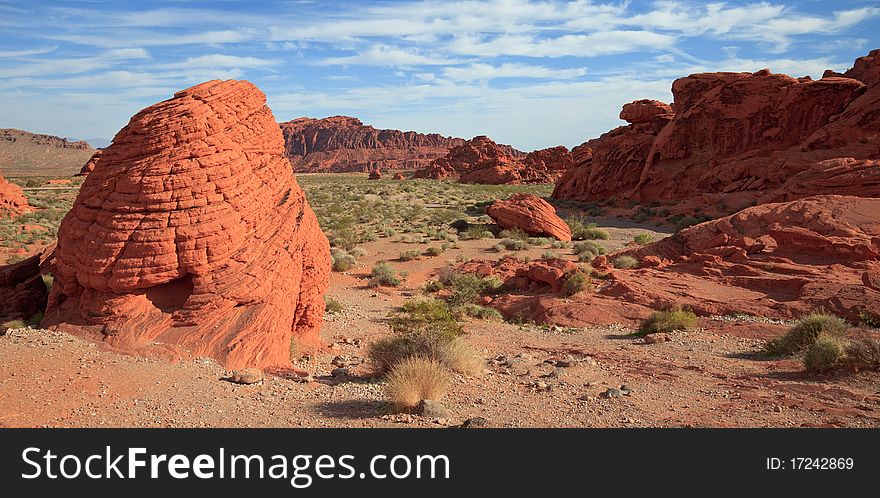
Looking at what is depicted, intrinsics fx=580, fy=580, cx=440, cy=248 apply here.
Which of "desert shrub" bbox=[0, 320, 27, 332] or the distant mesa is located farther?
the distant mesa

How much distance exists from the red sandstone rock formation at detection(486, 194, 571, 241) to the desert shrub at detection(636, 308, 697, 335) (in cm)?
1464

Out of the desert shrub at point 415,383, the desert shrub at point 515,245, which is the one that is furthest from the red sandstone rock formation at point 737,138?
the desert shrub at point 415,383

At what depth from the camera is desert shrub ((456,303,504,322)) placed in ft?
47.0

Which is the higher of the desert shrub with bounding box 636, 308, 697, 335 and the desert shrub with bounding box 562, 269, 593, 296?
the desert shrub with bounding box 562, 269, 593, 296

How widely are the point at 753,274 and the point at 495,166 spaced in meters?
65.1

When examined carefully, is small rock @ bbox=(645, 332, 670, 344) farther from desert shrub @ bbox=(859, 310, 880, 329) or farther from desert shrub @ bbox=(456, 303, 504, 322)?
desert shrub @ bbox=(456, 303, 504, 322)

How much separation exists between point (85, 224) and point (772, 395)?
10.3 m

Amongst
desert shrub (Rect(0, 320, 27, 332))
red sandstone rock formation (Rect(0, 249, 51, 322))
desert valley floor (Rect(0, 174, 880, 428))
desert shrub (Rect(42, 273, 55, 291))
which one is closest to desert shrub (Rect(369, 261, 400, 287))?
desert valley floor (Rect(0, 174, 880, 428))

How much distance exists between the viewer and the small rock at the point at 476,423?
6.26m

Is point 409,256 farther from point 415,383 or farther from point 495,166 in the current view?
point 495,166

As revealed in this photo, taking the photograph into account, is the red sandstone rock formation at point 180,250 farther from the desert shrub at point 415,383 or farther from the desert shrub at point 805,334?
the desert shrub at point 805,334

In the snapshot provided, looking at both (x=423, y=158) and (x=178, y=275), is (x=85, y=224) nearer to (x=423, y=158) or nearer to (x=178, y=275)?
(x=178, y=275)

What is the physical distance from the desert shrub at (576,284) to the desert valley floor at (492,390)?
3786 millimetres

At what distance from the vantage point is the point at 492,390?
26.8ft
